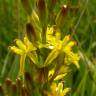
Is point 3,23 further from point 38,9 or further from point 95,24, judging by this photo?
point 38,9

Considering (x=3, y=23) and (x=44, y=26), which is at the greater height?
(x=3, y=23)

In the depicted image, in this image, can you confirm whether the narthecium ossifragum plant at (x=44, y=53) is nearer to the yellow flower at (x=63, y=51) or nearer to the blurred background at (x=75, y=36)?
the yellow flower at (x=63, y=51)

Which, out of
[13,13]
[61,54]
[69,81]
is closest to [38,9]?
[61,54]

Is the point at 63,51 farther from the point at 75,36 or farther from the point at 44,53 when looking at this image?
the point at 75,36

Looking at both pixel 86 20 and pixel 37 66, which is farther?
pixel 86 20

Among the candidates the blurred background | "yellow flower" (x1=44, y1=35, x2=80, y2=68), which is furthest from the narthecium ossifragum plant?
the blurred background

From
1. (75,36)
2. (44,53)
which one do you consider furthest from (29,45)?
(75,36)

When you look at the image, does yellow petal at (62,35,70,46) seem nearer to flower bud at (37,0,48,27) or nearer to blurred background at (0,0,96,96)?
flower bud at (37,0,48,27)

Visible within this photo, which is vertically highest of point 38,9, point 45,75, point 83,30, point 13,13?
point 13,13
